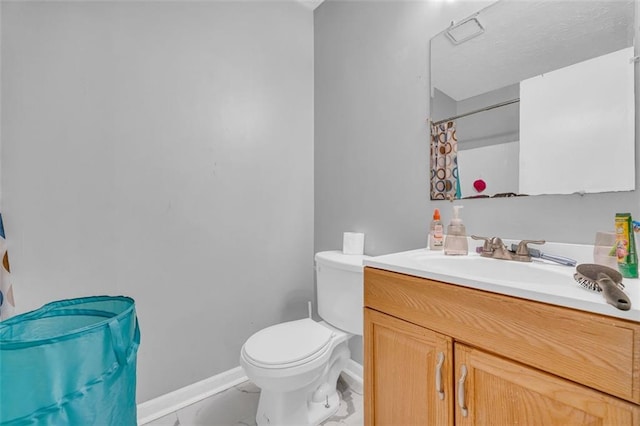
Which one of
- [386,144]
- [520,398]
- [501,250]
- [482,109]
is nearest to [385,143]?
[386,144]

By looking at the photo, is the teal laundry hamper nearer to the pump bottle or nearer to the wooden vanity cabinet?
the wooden vanity cabinet

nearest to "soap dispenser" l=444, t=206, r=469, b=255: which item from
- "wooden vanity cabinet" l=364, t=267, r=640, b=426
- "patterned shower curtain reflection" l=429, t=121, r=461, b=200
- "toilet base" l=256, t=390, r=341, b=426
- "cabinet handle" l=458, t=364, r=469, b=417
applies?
"patterned shower curtain reflection" l=429, t=121, r=461, b=200

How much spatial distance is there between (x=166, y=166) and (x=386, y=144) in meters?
1.12

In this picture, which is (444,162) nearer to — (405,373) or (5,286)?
(405,373)

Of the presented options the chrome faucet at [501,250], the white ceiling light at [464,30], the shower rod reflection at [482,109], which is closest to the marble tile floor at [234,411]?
the chrome faucet at [501,250]

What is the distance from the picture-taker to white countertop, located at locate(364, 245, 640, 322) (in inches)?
21.3

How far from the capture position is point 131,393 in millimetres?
720

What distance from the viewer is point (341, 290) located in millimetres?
1359

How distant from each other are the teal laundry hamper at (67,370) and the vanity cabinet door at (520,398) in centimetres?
83

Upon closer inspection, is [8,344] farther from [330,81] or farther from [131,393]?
[330,81]

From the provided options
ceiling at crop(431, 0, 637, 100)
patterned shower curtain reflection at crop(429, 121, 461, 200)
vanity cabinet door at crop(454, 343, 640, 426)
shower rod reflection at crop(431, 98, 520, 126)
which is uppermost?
ceiling at crop(431, 0, 637, 100)

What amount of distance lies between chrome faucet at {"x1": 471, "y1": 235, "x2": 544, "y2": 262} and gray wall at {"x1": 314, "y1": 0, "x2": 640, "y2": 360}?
9 cm

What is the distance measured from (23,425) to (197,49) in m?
1.55

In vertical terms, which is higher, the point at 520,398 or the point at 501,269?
the point at 501,269
